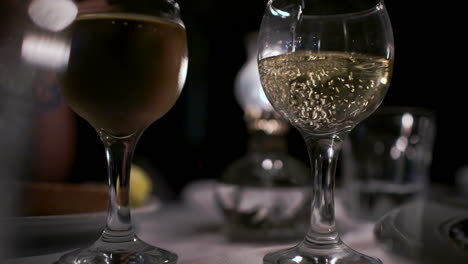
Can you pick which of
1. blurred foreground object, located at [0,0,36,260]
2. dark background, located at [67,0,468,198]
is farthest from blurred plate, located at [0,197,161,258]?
dark background, located at [67,0,468,198]

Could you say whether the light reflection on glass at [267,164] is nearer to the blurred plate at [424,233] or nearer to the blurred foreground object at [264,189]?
the blurred foreground object at [264,189]

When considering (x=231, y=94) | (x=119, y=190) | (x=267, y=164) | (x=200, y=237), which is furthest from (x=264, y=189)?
(x=231, y=94)

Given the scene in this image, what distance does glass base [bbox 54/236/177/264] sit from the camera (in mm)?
478

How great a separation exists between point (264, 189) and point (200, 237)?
0.15 meters

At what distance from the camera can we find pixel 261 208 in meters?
0.89

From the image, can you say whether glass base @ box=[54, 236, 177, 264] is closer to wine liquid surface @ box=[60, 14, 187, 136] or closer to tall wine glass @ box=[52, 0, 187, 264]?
tall wine glass @ box=[52, 0, 187, 264]

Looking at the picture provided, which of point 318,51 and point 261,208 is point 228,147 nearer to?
point 261,208

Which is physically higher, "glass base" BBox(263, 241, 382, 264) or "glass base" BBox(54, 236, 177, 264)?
"glass base" BBox(263, 241, 382, 264)

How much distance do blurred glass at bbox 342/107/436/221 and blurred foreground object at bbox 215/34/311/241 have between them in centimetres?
18

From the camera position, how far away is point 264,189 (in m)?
0.91

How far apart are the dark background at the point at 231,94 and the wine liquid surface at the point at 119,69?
1.64m

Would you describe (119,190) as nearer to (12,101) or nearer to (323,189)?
(323,189)

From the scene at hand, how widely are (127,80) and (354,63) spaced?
0.74 ft

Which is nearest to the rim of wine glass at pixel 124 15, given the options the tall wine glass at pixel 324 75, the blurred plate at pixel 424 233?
the tall wine glass at pixel 324 75
